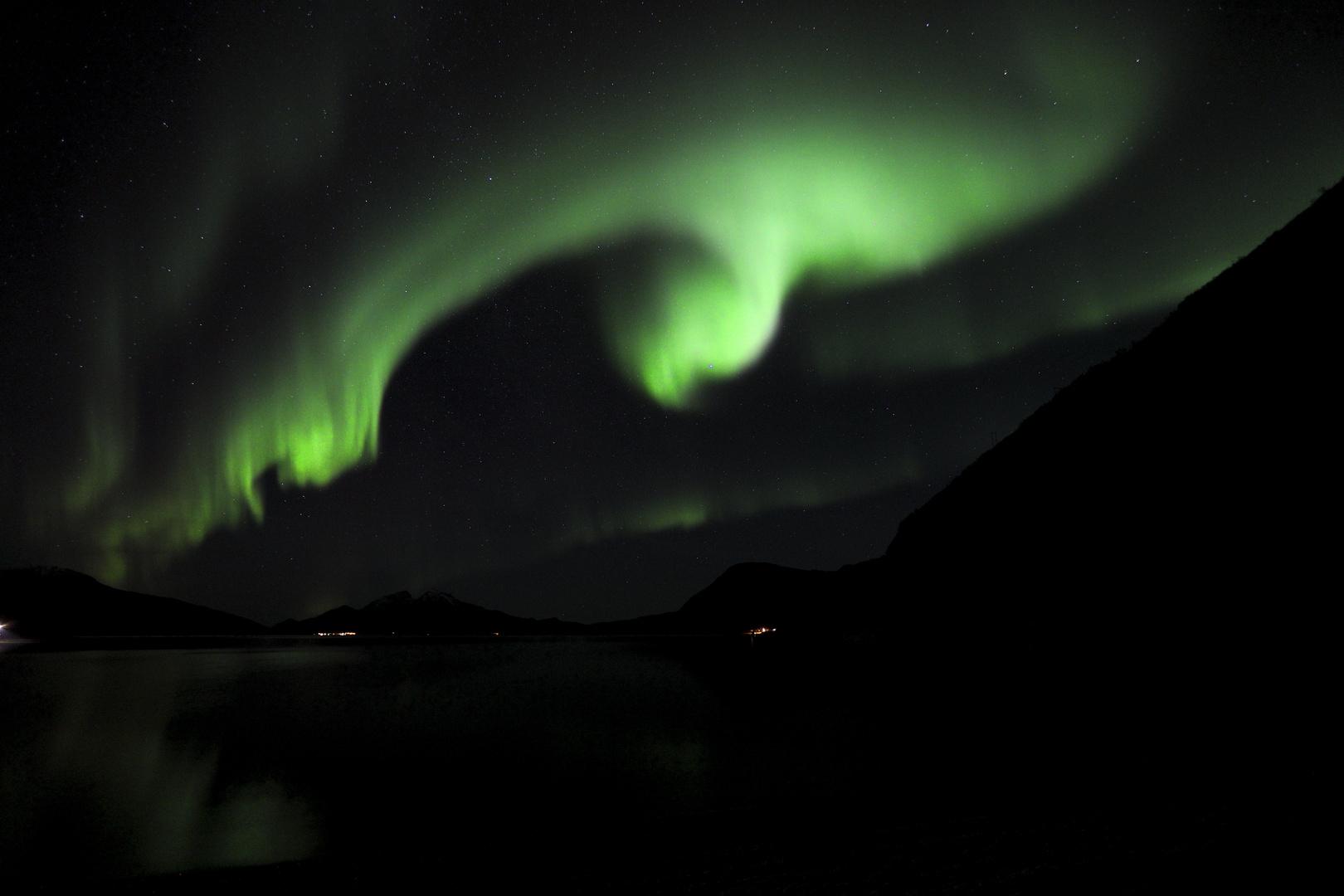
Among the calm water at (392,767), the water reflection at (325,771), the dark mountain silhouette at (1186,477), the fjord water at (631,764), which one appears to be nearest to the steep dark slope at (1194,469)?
the dark mountain silhouette at (1186,477)

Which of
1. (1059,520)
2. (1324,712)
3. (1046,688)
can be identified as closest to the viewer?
(1324,712)

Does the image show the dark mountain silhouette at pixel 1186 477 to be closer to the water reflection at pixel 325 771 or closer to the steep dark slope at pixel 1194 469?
the steep dark slope at pixel 1194 469

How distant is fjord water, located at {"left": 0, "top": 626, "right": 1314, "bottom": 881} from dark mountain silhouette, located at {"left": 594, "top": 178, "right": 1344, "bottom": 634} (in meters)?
2.18

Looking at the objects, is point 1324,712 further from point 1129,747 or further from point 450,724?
point 450,724

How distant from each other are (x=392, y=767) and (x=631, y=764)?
6684 millimetres

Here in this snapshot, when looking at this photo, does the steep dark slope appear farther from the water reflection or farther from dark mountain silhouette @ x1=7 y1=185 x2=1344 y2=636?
the water reflection

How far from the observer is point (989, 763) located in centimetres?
1435

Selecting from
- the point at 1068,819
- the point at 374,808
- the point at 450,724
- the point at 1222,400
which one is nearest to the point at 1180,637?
the point at 1222,400

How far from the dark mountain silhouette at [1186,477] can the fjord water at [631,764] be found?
2185 mm

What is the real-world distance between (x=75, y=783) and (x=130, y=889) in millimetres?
12283

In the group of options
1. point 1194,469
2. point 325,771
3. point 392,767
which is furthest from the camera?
point 1194,469

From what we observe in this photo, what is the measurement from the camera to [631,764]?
59.4 feet

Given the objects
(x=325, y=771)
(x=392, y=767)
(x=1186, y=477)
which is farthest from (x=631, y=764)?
(x=1186, y=477)

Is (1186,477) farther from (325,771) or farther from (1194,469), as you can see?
(325,771)
